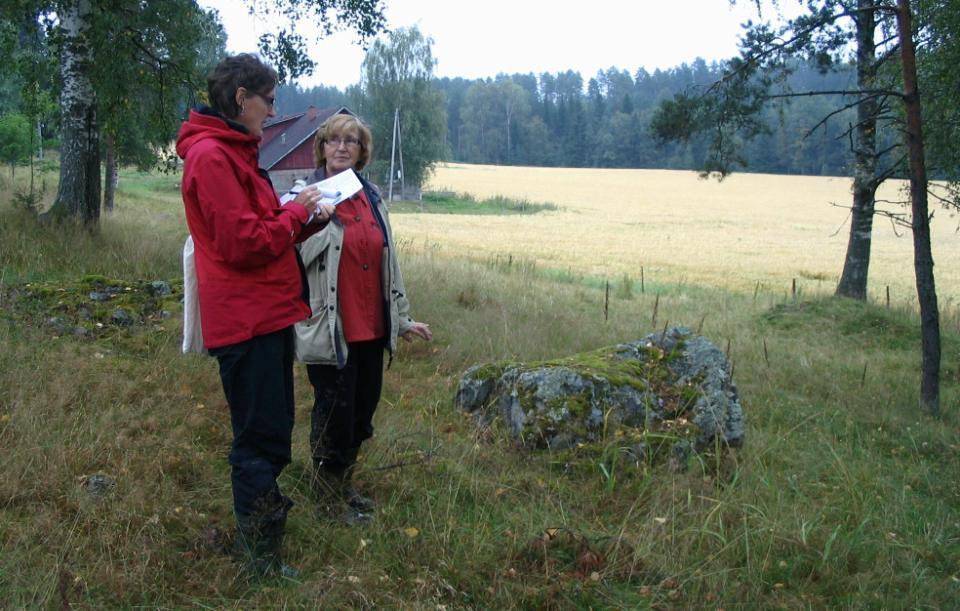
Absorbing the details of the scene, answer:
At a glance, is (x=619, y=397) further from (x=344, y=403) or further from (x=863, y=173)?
(x=863, y=173)

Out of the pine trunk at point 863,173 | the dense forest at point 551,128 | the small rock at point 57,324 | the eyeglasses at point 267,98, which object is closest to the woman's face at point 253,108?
the eyeglasses at point 267,98

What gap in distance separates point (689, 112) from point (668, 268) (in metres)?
10.9

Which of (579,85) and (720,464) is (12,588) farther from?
(579,85)

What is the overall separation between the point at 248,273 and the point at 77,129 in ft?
24.6

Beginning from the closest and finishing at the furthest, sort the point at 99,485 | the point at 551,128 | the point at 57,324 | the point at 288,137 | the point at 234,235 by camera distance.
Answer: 1. the point at 234,235
2. the point at 99,485
3. the point at 57,324
4. the point at 288,137
5. the point at 551,128

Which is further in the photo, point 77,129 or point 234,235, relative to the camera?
point 77,129

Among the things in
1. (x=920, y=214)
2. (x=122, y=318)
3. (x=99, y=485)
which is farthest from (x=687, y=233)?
(x=99, y=485)

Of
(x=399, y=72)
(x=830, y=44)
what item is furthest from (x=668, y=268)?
(x=399, y=72)

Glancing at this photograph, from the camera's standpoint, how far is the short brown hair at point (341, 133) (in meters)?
3.79

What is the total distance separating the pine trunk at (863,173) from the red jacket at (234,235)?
10.7 meters

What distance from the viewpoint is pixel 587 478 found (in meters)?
4.30

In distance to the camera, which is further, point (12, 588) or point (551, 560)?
point (551, 560)

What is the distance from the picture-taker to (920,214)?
6.98 metres

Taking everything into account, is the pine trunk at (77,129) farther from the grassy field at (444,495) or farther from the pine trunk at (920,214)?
the pine trunk at (920,214)
